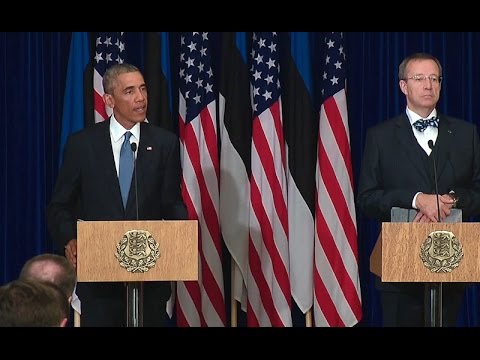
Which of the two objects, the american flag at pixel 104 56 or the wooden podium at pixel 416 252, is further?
the american flag at pixel 104 56

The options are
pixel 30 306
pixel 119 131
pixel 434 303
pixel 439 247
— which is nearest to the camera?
pixel 30 306

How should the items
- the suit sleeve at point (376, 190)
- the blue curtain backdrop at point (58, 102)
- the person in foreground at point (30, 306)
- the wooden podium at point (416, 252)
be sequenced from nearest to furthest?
1. the person in foreground at point (30, 306)
2. the wooden podium at point (416, 252)
3. the suit sleeve at point (376, 190)
4. the blue curtain backdrop at point (58, 102)

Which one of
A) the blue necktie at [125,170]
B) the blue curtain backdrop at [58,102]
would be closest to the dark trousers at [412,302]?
the blue necktie at [125,170]

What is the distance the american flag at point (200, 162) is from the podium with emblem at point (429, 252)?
238cm

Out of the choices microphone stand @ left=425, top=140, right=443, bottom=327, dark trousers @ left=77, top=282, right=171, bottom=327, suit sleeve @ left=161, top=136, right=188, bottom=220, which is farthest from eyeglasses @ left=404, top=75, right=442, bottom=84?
dark trousers @ left=77, top=282, right=171, bottom=327

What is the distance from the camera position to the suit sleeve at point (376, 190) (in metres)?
5.18

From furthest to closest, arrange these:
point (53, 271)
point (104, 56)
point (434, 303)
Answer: point (104, 56)
point (434, 303)
point (53, 271)

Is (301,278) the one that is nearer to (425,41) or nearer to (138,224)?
(425,41)

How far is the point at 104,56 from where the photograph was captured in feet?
23.2

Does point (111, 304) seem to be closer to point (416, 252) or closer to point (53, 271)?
point (53, 271)

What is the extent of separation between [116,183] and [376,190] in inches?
47.5

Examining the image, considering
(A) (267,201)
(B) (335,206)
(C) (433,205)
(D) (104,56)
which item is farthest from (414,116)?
(D) (104,56)

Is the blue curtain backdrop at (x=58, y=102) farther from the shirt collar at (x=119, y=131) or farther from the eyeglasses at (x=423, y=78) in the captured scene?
the eyeglasses at (x=423, y=78)

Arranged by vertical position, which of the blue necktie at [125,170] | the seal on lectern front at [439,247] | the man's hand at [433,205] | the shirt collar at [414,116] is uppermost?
the shirt collar at [414,116]
